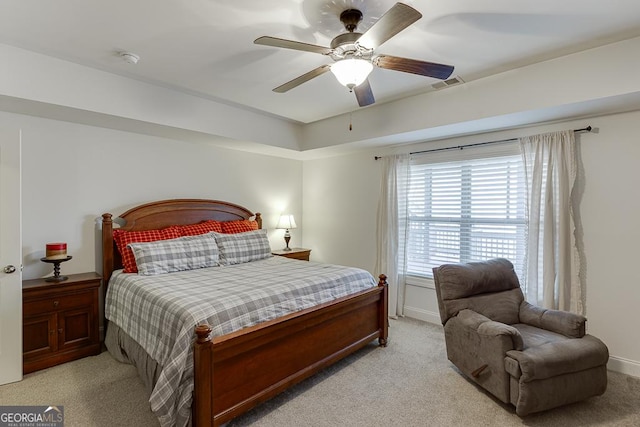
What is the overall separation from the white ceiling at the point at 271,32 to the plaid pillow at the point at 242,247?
1.72m

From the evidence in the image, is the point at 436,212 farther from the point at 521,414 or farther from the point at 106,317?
the point at 106,317

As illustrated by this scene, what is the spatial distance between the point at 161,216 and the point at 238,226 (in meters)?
0.94

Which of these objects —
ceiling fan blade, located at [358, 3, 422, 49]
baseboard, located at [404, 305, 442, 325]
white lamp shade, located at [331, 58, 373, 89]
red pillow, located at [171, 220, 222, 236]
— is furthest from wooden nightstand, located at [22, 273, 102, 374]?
baseboard, located at [404, 305, 442, 325]

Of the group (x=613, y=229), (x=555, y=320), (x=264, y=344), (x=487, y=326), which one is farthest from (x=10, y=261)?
(x=613, y=229)

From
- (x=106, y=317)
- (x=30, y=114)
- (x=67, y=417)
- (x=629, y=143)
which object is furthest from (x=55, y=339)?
(x=629, y=143)

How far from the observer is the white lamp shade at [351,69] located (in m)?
1.92

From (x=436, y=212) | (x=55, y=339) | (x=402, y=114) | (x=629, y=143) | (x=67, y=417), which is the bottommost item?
(x=67, y=417)

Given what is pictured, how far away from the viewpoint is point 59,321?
279 centimetres

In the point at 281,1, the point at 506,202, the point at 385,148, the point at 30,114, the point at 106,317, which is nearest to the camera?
the point at 281,1

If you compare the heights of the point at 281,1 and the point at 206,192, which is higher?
the point at 281,1

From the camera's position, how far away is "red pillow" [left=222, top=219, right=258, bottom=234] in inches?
162

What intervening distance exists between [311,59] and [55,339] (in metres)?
3.28

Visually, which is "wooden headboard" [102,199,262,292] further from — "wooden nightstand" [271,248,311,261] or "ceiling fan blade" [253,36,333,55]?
"ceiling fan blade" [253,36,333,55]

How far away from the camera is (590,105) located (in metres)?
2.62
